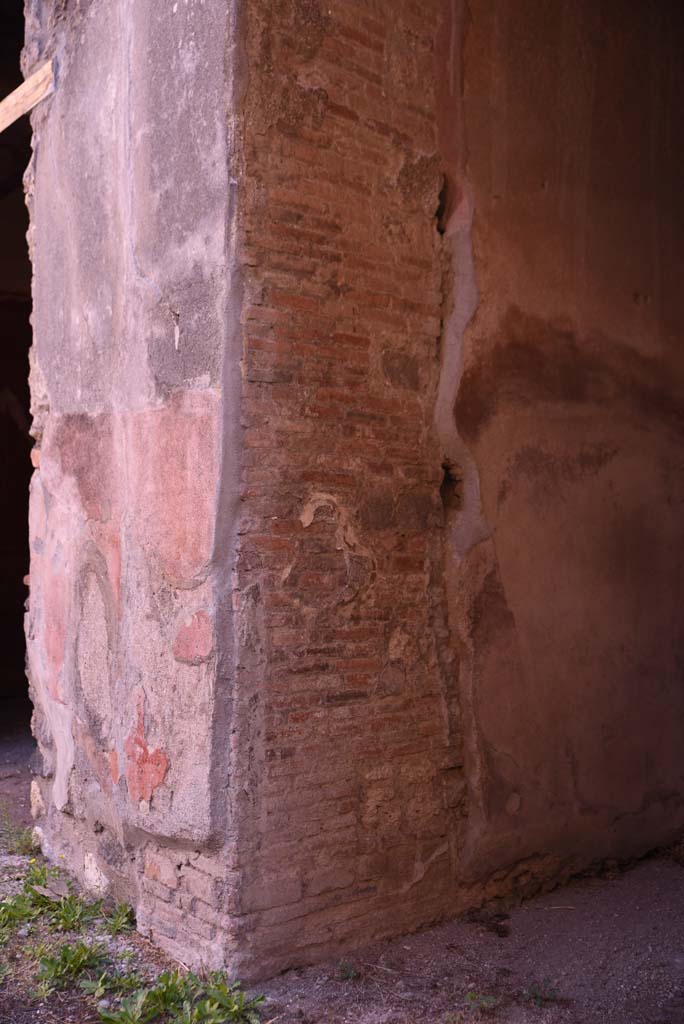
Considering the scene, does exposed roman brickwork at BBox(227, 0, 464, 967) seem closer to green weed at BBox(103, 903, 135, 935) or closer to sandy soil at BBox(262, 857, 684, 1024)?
sandy soil at BBox(262, 857, 684, 1024)

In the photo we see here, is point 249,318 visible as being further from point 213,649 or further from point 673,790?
point 673,790

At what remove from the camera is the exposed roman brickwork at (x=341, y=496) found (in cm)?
303

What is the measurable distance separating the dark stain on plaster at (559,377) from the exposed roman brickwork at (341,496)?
0.82 ft

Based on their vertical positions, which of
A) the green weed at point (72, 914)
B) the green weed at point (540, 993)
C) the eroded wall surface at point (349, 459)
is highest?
the eroded wall surface at point (349, 459)

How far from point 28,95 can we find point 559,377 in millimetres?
2324

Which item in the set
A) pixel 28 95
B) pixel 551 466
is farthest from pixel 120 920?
pixel 28 95

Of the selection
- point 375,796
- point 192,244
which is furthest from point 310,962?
point 192,244

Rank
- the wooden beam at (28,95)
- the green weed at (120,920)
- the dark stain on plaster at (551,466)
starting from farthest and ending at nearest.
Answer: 1. the wooden beam at (28,95)
2. the dark stain on plaster at (551,466)
3. the green weed at (120,920)

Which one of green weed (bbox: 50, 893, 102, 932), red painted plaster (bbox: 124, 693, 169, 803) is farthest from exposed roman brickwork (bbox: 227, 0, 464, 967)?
green weed (bbox: 50, 893, 102, 932)

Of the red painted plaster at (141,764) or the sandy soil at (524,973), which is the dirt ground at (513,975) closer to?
the sandy soil at (524,973)

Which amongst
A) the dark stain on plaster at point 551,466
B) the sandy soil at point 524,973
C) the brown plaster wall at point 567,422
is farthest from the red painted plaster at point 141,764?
the dark stain on plaster at point 551,466

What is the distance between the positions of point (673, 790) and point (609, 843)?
1.51ft

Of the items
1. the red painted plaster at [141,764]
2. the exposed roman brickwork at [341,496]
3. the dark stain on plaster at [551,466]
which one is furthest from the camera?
the dark stain on plaster at [551,466]

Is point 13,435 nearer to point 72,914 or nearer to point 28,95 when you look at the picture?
point 28,95
